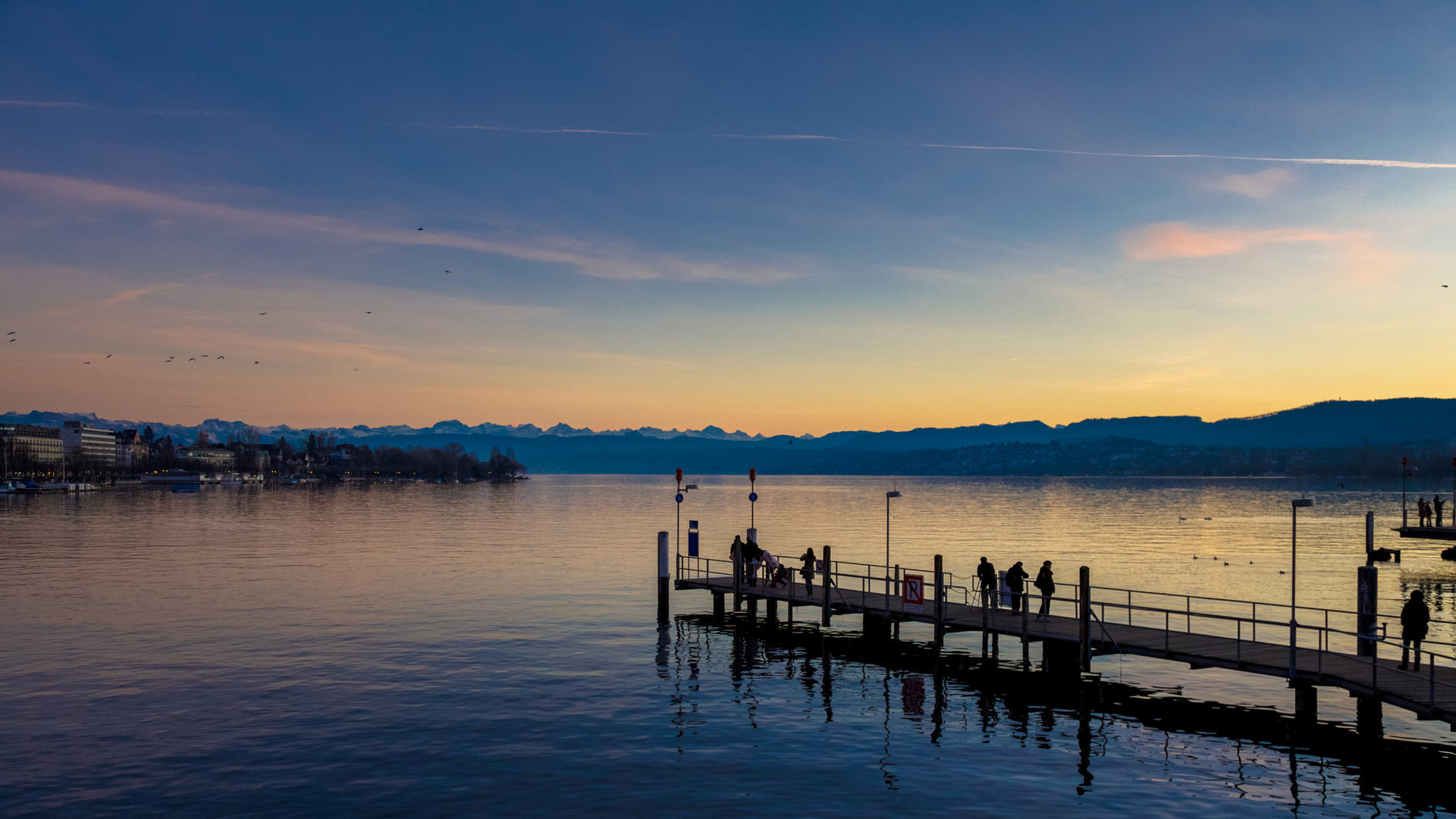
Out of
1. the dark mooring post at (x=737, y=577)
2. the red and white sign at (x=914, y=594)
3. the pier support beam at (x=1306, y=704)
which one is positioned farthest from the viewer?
the dark mooring post at (x=737, y=577)

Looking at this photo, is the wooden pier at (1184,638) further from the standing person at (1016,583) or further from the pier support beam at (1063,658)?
the standing person at (1016,583)

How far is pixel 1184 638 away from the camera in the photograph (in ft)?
112

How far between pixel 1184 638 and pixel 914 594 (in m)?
10.6

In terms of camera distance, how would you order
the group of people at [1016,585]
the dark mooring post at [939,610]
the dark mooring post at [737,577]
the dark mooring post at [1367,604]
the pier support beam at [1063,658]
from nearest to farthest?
1. the dark mooring post at [1367,604]
2. the pier support beam at [1063,658]
3. the group of people at [1016,585]
4. the dark mooring post at [939,610]
5. the dark mooring post at [737,577]

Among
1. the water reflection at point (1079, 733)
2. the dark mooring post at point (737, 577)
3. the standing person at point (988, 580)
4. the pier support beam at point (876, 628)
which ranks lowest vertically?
the water reflection at point (1079, 733)

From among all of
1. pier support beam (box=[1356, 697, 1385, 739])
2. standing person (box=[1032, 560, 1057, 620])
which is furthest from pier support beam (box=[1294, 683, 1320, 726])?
standing person (box=[1032, 560, 1057, 620])

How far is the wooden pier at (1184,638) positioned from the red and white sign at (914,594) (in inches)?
7.8

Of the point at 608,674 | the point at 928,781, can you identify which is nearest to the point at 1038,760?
the point at 928,781

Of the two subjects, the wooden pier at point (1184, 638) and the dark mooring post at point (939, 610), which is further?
the dark mooring post at point (939, 610)

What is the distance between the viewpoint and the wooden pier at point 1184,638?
91.1ft

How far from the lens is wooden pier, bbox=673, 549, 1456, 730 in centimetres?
2778

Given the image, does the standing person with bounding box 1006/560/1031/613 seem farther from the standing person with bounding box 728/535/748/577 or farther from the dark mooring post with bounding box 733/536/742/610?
the standing person with bounding box 728/535/748/577

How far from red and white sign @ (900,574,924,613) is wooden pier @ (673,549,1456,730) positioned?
197 millimetres

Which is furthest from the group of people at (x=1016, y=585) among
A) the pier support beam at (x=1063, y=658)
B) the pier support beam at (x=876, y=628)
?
the pier support beam at (x=876, y=628)
